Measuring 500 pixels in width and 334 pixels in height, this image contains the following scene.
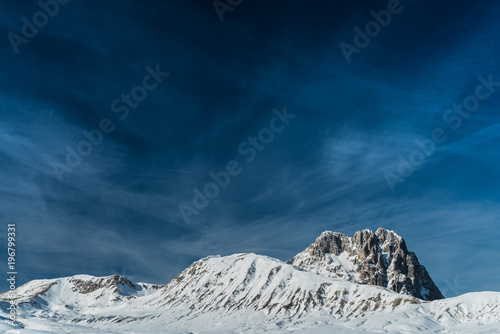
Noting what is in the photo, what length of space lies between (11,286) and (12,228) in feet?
50.9

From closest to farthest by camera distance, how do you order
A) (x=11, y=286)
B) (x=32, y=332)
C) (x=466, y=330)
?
(x=32, y=332) → (x=11, y=286) → (x=466, y=330)

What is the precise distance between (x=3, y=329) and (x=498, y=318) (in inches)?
9110

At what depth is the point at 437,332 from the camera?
646 feet

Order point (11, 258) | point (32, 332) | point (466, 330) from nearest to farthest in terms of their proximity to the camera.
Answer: point (32, 332) → point (11, 258) → point (466, 330)

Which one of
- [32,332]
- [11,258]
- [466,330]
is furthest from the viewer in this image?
[466,330]

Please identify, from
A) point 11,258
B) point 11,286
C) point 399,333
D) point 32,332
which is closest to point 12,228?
point 11,258

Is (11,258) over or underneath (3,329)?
over

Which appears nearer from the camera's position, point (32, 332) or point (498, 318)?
point (32, 332)

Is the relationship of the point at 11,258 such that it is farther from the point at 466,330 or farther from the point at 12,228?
the point at 466,330

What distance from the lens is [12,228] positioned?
232ft

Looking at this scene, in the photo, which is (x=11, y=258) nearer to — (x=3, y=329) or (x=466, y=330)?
(x=3, y=329)

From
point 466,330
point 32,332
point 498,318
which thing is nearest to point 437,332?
point 466,330

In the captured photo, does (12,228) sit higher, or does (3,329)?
(12,228)

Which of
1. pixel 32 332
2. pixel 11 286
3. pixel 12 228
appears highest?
pixel 12 228
